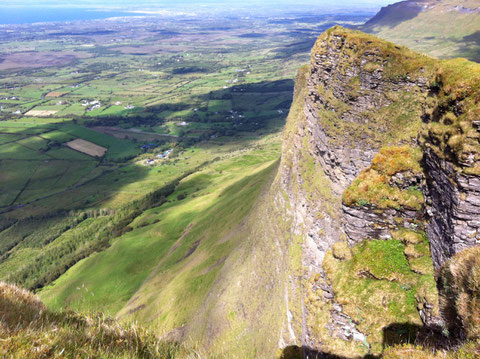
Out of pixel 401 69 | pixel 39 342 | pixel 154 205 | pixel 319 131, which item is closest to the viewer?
pixel 39 342

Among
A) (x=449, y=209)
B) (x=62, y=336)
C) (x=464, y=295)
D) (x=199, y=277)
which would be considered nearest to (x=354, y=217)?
(x=449, y=209)

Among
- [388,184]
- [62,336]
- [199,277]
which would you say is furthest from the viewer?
[199,277]

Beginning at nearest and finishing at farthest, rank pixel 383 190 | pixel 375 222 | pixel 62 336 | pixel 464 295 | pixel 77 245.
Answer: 1. pixel 62 336
2. pixel 464 295
3. pixel 383 190
4. pixel 375 222
5. pixel 77 245

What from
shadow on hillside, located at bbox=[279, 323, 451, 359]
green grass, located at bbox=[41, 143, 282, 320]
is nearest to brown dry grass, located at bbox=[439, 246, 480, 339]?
shadow on hillside, located at bbox=[279, 323, 451, 359]

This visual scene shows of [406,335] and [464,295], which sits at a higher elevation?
[464,295]

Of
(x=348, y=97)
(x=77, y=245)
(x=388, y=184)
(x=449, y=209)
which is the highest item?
(x=348, y=97)

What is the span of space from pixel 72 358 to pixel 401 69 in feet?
117

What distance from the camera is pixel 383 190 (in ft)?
75.9

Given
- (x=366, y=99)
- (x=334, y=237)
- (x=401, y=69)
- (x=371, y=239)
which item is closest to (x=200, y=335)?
(x=334, y=237)

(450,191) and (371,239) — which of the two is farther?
(371,239)

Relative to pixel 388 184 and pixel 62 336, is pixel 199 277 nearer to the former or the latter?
pixel 388 184

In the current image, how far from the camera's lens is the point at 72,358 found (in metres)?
7.93

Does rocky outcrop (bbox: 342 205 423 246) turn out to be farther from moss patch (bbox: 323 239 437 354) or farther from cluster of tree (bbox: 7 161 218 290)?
cluster of tree (bbox: 7 161 218 290)

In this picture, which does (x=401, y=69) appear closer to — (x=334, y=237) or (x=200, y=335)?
(x=334, y=237)
